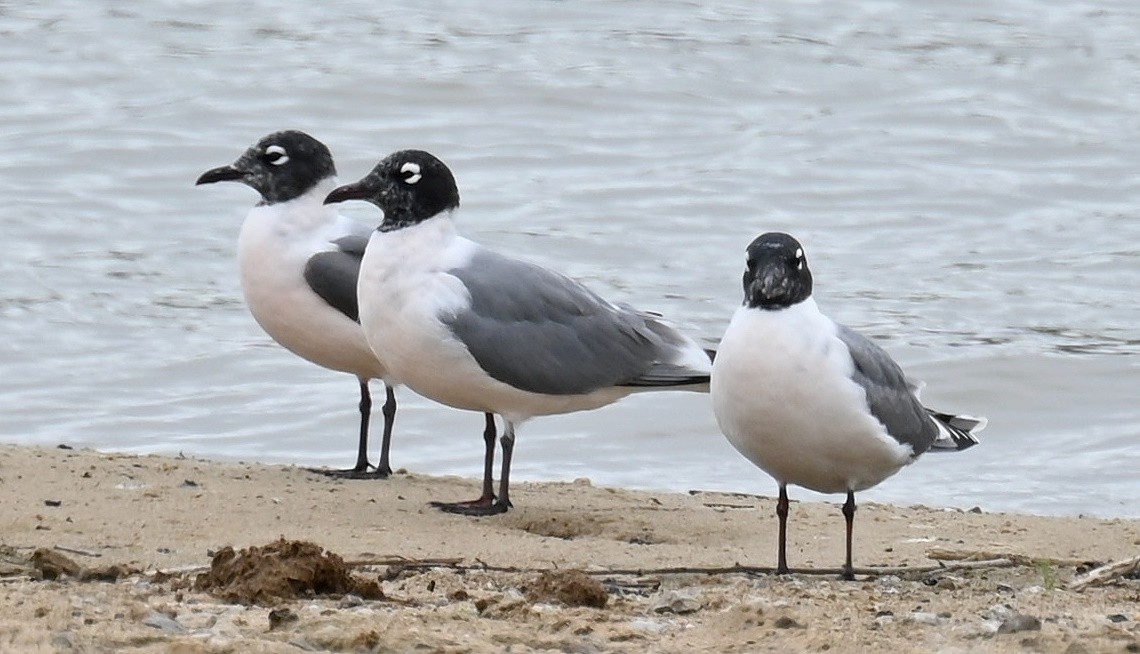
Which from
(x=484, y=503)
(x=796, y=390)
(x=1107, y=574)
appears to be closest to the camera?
(x=1107, y=574)

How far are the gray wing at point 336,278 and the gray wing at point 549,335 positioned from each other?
2.34 ft

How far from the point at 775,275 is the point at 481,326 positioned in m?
1.70

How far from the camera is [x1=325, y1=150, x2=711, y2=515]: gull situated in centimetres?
805

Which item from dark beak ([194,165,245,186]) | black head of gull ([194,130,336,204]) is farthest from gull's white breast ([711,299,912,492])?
dark beak ([194,165,245,186])

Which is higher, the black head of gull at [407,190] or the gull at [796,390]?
the black head of gull at [407,190]

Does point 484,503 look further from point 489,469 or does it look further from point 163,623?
point 163,623

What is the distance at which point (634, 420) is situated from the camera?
11727 mm

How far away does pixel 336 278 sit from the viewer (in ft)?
29.0

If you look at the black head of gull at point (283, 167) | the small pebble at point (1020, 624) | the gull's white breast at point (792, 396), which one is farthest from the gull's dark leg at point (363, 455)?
the small pebble at point (1020, 624)

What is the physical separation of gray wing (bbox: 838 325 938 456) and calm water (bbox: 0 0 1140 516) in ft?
9.38

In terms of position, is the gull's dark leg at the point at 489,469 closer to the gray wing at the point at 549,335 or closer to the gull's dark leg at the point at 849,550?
the gray wing at the point at 549,335

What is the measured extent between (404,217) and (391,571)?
2.45 metres

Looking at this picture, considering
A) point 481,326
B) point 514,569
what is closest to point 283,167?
point 481,326

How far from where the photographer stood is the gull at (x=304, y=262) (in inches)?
349
